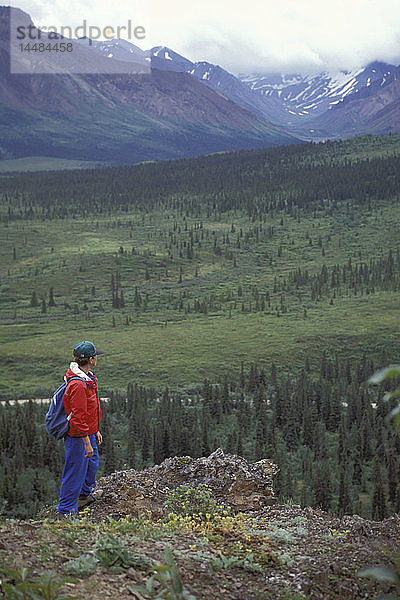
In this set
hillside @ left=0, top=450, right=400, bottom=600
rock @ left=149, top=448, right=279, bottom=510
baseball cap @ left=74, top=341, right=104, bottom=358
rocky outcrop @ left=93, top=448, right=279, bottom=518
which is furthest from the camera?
rock @ left=149, top=448, right=279, bottom=510

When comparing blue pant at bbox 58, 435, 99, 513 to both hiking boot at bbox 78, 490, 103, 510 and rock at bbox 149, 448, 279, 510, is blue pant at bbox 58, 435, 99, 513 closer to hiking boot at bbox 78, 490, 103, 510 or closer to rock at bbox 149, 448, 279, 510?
hiking boot at bbox 78, 490, 103, 510

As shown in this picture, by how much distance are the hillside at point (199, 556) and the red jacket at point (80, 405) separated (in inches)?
55.7

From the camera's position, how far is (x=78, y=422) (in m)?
9.34

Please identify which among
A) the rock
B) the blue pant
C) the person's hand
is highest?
the person's hand

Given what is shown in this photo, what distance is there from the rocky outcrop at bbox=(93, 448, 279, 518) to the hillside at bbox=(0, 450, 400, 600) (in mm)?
415

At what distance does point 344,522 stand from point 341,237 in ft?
346

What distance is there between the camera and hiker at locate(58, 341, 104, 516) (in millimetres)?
9383

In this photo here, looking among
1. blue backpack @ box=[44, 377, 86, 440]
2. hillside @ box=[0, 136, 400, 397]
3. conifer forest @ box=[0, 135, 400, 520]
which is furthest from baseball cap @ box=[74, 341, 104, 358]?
hillside @ box=[0, 136, 400, 397]

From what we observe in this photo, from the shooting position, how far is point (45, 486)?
25.4m

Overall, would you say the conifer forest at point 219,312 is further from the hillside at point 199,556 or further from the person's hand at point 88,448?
the person's hand at point 88,448

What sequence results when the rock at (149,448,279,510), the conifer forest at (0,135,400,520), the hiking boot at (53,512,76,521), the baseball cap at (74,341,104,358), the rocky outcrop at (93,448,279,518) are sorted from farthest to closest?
the conifer forest at (0,135,400,520) → the rock at (149,448,279,510) → the rocky outcrop at (93,448,279,518) → the baseball cap at (74,341,104,358) → the hiking boot at (53,512,76,521)

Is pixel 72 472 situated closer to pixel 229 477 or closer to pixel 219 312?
pixel 229 477

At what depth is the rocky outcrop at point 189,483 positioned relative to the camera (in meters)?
10.9

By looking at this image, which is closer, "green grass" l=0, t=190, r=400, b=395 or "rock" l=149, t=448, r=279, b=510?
"rock" l=149, t=448, r=279, b=510
